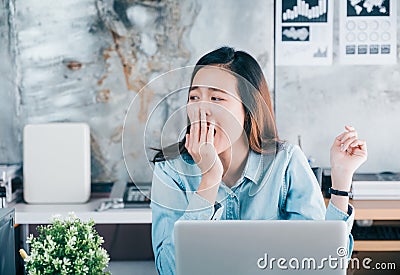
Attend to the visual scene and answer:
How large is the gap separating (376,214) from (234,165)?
4.25 feet

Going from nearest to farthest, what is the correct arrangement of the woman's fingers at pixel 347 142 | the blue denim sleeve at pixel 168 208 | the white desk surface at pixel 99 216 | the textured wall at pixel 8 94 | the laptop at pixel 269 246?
the laptop at pixel 269 246
the blue denim sleeve at pixel 168 208
the woman's fingers at pixel 347 142
the white desk surface at pixel 99 216
the textured wall at pixel 8 94

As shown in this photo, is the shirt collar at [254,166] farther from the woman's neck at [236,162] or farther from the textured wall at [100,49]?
the textured wall at [100,49]

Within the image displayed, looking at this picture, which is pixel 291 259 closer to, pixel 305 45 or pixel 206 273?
pixel 206 273

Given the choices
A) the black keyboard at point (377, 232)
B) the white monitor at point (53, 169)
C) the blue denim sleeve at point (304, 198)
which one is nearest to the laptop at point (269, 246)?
the blue denim sleeve at point (304, 198)

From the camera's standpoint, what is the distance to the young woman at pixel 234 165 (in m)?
1.68

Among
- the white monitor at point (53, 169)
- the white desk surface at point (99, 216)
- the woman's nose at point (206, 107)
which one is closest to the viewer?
the woman's nose at point (206, 107)

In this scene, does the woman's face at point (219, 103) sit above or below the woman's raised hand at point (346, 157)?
above

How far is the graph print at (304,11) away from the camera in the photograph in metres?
3.42

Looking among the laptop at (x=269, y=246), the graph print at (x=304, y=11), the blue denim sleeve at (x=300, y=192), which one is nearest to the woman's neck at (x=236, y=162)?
the blue denim sleeve at (x=300, y=192)

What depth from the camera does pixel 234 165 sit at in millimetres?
1952

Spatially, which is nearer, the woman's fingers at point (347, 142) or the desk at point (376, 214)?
the woman's fingers at point (347, 142)

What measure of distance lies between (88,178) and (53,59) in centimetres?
65

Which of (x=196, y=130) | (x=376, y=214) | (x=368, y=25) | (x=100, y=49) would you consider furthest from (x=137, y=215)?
(x=368, y=25)

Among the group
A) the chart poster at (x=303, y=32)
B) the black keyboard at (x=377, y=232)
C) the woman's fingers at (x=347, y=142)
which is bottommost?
the black keyboard at (x=377, y=232)
